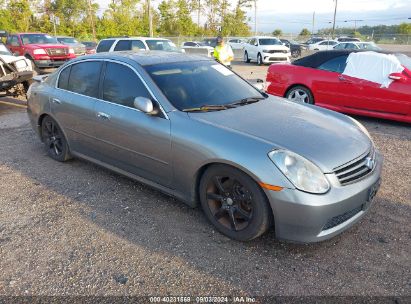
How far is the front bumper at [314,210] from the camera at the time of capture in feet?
8.68

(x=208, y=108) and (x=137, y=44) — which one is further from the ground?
(x=137, y=44)

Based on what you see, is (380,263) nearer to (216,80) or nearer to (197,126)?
(197,126)

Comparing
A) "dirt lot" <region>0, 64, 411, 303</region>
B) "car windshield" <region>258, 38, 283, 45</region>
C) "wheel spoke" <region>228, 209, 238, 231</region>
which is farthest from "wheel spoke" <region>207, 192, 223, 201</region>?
"car windshield" <region>258, 38, 283, 45</region>

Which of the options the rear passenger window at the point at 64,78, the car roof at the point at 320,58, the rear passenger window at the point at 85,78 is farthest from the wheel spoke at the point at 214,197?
the car roof at the point at 320,58

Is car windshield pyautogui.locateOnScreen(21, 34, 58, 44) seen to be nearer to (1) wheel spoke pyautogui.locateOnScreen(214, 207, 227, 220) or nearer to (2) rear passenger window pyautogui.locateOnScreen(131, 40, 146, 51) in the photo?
(2) rear passenger window pyautogui.locateOnScreen(131, 40, 146, 51)

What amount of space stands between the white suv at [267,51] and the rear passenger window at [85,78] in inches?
706

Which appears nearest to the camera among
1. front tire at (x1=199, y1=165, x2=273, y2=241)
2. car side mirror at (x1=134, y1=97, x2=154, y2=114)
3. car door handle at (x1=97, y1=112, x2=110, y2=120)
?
front tire at (x1=199, y1=165, x2=273, y2=241)

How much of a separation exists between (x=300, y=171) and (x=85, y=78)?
296cm

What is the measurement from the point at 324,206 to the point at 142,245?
1.56m

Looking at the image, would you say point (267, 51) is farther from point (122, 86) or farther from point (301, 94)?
point (122, 86)

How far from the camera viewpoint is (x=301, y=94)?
24.8ft

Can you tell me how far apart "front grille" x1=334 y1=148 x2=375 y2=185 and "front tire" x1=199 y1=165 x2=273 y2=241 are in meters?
0.62

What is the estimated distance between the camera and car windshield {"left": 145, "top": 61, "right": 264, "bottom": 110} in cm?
358

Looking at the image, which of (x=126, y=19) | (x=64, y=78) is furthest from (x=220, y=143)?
(x=126, y=19)
